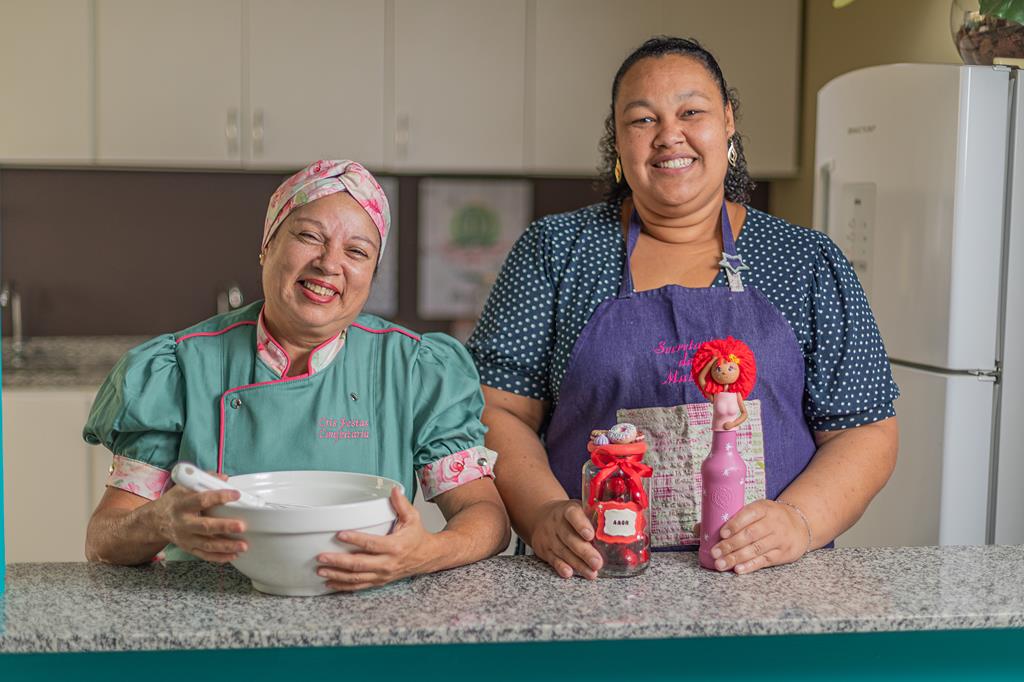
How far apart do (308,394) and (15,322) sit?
9.36ft

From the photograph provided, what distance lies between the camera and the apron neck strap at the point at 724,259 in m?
1.64

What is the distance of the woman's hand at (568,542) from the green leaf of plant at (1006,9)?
4.41 feet

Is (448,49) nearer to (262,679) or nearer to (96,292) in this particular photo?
(96,292)

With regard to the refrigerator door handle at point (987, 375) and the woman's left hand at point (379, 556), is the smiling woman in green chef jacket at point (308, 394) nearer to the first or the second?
the woman's left hand at point (379, 556)

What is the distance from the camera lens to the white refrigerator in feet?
7.58

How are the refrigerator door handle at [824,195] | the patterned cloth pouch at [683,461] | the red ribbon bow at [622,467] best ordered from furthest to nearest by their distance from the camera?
the refrigerator door handle at [824,195] → the patterned cloth pouch at [683,461] → the red ribbon bow at [622,467]

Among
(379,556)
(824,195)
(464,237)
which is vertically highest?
(824,195)

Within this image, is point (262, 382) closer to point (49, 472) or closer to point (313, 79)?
point (49, 472)

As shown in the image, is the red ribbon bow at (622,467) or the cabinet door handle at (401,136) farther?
the cabinet door handle at (401,136)

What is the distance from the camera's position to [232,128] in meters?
3.53

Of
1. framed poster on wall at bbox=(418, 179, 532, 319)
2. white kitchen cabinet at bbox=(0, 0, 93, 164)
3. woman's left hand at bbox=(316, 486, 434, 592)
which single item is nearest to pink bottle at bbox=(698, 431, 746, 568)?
woman's left hand at bbox=(316, 486, 434, 592)

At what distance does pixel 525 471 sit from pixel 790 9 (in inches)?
106

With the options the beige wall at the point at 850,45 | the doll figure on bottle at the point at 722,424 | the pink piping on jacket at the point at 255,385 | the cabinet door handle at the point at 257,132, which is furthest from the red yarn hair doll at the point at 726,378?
the cabinet door handle at the point at 257,132

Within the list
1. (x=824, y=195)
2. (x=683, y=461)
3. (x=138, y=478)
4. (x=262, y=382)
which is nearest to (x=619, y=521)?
(x=683, y=461)
